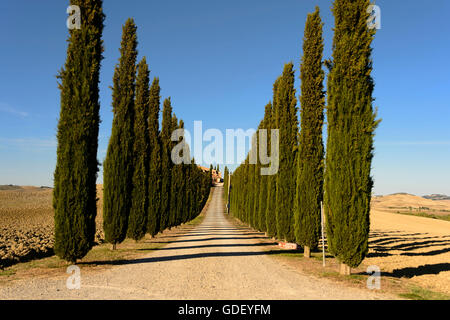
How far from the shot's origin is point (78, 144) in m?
10.6

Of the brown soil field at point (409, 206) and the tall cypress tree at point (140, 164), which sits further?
the brown soil field at point (409, 206)

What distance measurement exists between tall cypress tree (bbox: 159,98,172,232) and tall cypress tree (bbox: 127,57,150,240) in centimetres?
461

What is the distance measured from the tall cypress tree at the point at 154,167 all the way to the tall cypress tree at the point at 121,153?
576 centimetres

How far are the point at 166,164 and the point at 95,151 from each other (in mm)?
15882

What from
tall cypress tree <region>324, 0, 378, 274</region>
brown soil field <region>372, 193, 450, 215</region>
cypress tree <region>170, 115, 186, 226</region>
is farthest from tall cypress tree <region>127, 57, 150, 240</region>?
brown soil field <region>372, 193, 450, 215</region>

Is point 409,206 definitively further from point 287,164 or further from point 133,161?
point 133,161

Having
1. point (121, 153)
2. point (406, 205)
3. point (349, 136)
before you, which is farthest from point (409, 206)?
point (121, 153)

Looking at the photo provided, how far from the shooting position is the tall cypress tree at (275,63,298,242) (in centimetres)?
1685

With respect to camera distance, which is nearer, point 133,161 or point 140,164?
point 133,161

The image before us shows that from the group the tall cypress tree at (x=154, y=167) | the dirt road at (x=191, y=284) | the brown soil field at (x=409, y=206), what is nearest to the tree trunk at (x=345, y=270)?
the dirt road at (x=191, y=284)

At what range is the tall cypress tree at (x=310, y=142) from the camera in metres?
13.6

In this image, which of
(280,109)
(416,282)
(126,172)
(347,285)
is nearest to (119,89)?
(126,172)

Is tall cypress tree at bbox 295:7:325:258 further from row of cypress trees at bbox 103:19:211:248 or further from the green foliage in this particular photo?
the green foliage

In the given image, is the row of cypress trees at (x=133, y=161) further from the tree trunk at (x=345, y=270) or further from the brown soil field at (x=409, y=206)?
the brown soil field at (x=409, y=206)
